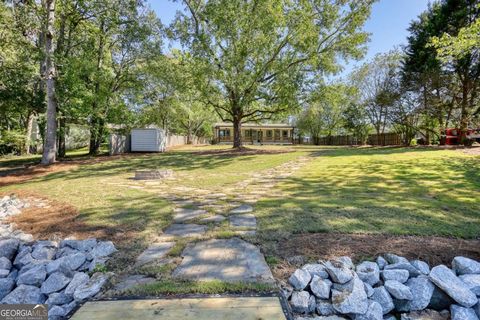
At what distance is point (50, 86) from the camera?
35.1ft

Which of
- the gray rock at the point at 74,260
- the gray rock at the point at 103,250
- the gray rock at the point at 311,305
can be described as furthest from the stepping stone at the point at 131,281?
the gray rock at the point at 311,305

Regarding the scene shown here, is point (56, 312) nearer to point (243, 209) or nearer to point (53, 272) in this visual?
point (53, 272)

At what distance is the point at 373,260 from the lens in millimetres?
2617

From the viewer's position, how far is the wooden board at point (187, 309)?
1839mm

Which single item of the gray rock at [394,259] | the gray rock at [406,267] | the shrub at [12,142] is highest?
the shrub at [12,142]

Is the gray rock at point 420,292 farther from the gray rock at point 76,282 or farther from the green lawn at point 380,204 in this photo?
the gray rock at point 76,282

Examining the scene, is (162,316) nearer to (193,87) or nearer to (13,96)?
(13,96)

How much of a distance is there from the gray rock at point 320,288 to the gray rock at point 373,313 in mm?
259

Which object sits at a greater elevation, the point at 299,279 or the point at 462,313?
the point at 299,279

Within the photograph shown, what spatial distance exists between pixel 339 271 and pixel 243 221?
159 cm

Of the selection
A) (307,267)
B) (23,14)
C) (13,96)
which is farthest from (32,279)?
(23,14)

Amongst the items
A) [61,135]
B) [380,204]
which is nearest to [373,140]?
[380,204]

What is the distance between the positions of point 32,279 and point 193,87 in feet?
45.7

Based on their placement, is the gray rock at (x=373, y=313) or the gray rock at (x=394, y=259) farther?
the gray rock at (x=394, y=259)
